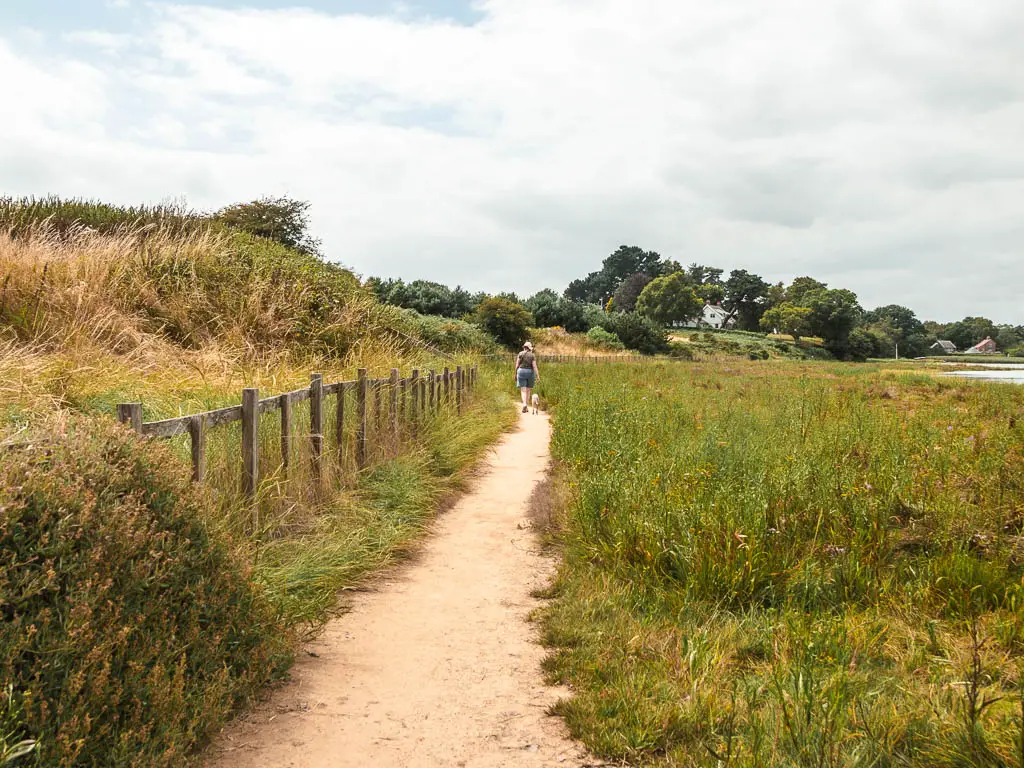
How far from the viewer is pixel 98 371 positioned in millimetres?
6688

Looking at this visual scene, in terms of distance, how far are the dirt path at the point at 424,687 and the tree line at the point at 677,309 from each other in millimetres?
14178

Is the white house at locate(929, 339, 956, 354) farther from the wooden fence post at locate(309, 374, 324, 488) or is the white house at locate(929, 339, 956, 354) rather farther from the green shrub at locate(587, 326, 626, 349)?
the wooden fence post at locate(309, 374, 324, 488)

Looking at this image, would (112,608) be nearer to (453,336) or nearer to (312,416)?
(312,416)

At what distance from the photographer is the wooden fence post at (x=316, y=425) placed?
6980mm

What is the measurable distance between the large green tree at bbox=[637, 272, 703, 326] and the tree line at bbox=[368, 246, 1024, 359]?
13cm

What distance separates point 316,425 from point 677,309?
93.0 m

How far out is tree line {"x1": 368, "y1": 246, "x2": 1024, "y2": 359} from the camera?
149 ft

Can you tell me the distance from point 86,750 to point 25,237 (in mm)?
11202

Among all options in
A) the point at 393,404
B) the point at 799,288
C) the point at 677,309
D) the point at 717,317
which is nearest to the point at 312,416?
the point at 393,404

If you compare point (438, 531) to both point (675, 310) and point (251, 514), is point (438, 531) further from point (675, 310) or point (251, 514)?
point (675, 310)

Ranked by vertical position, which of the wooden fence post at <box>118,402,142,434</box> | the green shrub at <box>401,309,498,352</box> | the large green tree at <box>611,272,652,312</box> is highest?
the large green tree at <box>611,272,652,312</box>

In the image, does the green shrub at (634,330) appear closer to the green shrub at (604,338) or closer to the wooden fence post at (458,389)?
the green shrub at (604,338)

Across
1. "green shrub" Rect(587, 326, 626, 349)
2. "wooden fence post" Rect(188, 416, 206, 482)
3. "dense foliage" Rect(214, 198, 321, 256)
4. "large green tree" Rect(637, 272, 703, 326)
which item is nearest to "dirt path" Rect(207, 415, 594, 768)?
"wooden fence post" Rect(188, 416, 206, 482)

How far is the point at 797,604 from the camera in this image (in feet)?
15.3
